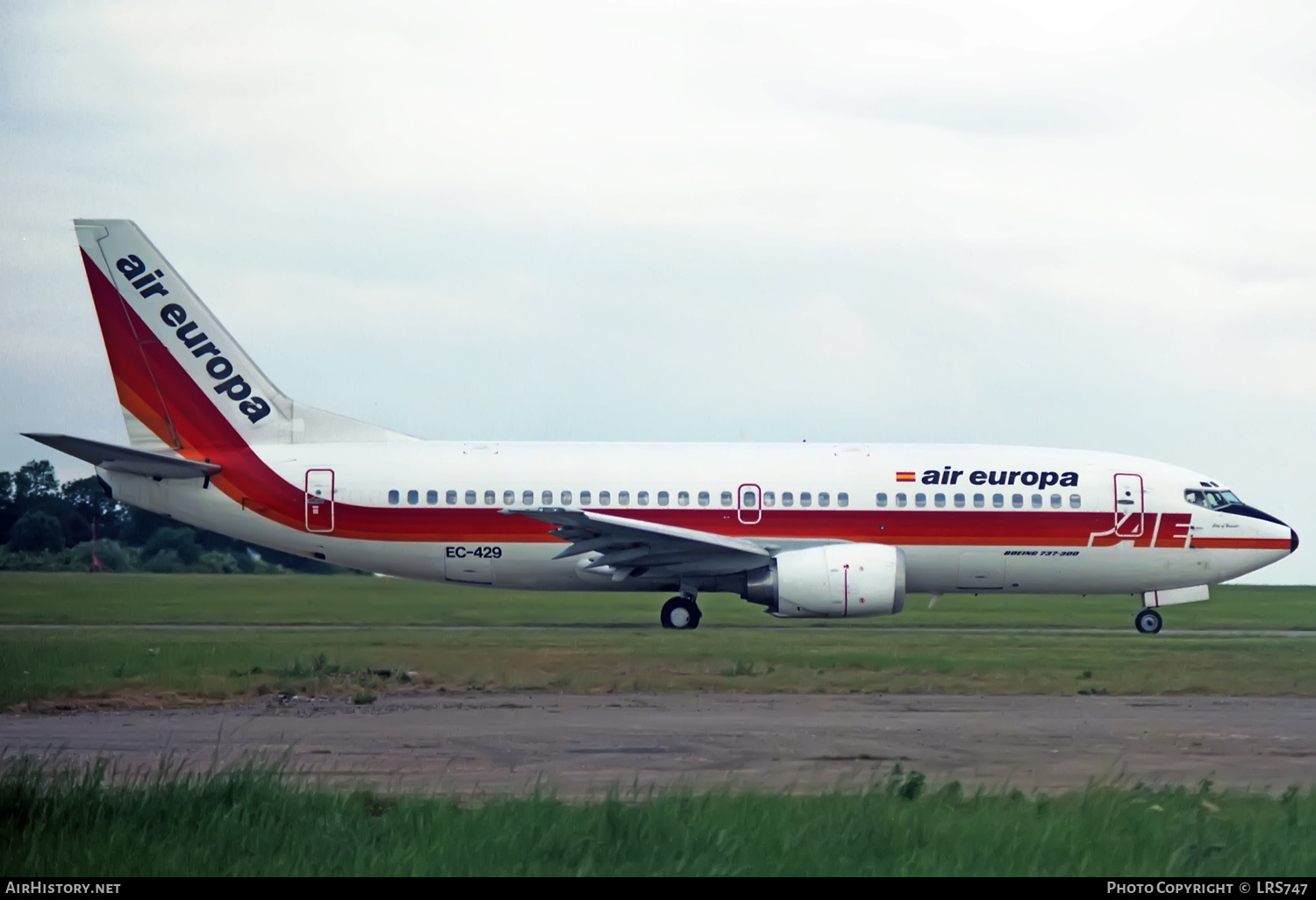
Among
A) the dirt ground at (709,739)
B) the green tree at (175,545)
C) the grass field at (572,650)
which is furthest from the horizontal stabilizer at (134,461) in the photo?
the green tree at (175,545)

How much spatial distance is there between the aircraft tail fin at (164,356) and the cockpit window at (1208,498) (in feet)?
56.8

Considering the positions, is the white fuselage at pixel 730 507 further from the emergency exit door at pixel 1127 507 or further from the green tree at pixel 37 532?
the green tree at pixel 37 532

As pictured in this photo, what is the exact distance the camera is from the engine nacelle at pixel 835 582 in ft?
87.8

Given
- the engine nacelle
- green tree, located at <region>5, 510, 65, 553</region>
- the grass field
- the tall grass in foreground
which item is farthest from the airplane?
green tree, located at <region>5, 510, 65, 553</region>

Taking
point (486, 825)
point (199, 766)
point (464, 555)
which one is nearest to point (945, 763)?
point (486, 825)

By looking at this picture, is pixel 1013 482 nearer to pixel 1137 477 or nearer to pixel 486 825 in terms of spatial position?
pixel 1137 477

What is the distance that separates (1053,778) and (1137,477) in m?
19.4

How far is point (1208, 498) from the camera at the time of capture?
30141mm

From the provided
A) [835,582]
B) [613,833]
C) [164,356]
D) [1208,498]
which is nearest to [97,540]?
[164,356]

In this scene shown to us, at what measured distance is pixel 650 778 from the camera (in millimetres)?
11430

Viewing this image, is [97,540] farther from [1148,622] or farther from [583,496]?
[1148,622]

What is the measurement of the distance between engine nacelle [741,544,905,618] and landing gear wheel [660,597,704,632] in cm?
175

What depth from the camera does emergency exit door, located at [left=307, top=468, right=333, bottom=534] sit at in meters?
28.8

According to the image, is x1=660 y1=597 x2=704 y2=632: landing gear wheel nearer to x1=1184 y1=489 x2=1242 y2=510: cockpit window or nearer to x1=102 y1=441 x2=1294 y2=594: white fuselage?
x1=102 y1=441 x2=1294 y2=594: white fuselage
